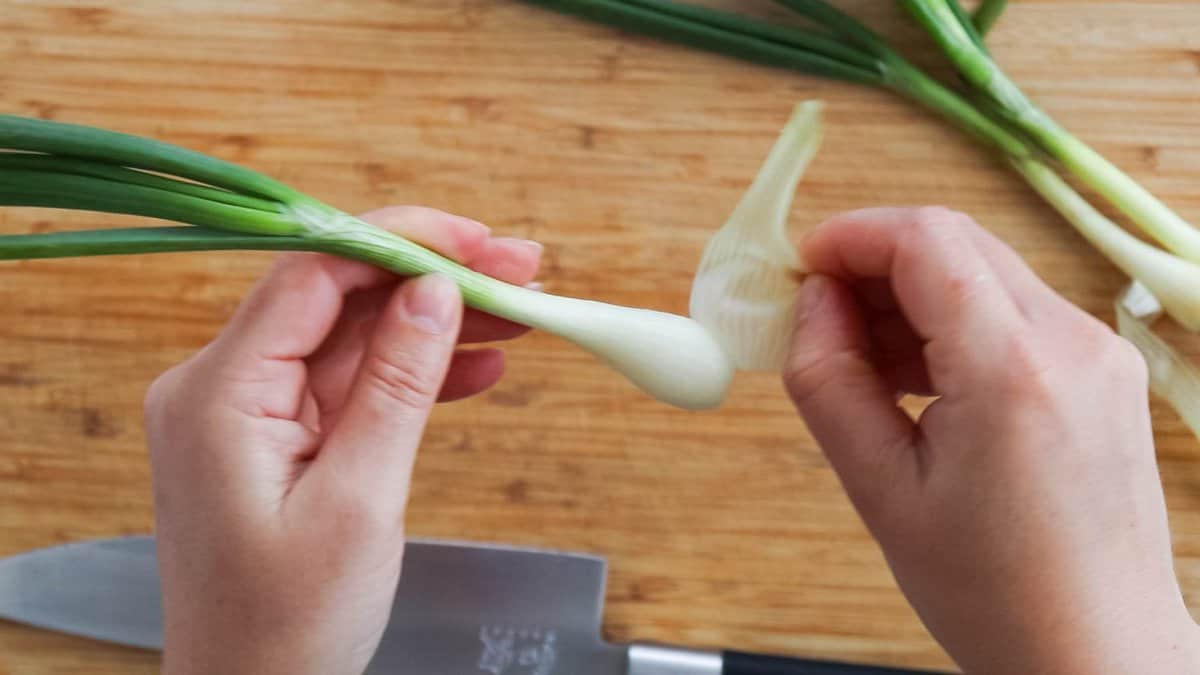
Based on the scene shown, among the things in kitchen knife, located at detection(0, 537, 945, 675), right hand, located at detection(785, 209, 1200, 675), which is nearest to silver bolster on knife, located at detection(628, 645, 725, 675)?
kitchen knife, located at detection(0, 537, 945, 675)

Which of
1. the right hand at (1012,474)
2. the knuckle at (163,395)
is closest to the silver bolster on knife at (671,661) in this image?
the right hand at (1012,474)

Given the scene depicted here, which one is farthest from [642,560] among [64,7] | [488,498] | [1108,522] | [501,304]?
[64,7]

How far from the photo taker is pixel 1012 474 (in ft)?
2.04

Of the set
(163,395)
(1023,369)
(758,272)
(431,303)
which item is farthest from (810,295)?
(163,395)

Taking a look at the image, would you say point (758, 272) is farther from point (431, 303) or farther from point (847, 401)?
point (431, 303)

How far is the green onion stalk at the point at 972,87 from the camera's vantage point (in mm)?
997

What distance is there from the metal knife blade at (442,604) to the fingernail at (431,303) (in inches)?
13.7

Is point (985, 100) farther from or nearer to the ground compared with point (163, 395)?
farther from the ground

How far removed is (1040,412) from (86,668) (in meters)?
1.06

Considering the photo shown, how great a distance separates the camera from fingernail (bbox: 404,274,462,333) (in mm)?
735

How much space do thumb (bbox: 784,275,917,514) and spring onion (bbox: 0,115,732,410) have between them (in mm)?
144

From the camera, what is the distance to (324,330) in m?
0.83

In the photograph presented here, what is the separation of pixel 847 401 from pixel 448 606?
519mm

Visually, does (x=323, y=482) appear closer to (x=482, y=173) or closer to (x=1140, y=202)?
(x=482, y=173)
